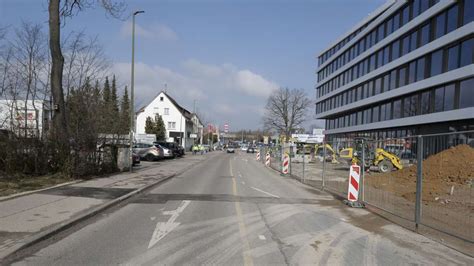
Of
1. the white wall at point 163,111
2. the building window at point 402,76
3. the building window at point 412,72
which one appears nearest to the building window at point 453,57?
the building window at point 412,72

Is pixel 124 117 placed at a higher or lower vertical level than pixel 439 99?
lower

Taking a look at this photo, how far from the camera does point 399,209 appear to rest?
11344 mm

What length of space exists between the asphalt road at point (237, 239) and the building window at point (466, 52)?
26343 mm

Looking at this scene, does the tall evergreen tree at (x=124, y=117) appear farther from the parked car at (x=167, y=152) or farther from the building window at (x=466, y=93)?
the building window at (x=466, y=93)

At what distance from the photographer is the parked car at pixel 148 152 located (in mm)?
39566

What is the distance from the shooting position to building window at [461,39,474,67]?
32.6 meters

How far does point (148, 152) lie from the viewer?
39.8 meters

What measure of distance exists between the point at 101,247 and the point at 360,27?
64.5 m

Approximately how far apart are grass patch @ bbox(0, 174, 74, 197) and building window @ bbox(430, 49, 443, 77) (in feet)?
109

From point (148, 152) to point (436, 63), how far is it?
27703 millimetres

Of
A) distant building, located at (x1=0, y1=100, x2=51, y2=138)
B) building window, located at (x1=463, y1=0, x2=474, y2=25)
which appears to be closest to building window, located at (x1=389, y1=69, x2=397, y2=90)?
building window, located at (x1=463, y1=0, x2=474, y2=25)

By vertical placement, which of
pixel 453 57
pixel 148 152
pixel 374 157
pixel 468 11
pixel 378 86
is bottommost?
pixel 148 152

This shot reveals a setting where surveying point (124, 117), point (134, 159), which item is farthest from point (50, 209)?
point (134, 159)

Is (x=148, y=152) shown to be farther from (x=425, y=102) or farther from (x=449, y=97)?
(x=449, y=97)
